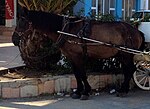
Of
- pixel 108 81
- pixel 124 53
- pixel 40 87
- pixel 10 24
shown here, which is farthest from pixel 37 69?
pixel 10 24

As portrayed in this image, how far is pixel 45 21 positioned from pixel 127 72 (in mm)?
2135

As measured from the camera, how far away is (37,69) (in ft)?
31.3

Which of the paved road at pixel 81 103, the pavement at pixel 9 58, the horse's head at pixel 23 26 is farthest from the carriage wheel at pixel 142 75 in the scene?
the pavement at pixel 9 58

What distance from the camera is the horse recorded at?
8062 millimetres

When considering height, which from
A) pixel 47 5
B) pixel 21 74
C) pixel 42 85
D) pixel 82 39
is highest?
pixel 47 5

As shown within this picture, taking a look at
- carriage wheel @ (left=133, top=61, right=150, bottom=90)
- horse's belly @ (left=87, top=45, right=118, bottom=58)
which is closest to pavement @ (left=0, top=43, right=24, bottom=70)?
horse's belly @ (left=87, top=45, right=118, bottom=58)

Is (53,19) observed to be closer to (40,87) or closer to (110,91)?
(40,87)

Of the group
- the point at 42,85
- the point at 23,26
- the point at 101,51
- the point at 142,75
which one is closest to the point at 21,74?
the point at 42,85

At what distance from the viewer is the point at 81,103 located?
802cm

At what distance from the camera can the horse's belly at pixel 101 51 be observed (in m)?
8.23

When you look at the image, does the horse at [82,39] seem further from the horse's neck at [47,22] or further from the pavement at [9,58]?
the pavement at [9,58]

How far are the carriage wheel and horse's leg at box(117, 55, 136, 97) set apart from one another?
57 centimetres

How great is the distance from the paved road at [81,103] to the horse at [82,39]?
0.79ft

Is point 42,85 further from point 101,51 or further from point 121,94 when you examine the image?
point 121,94
